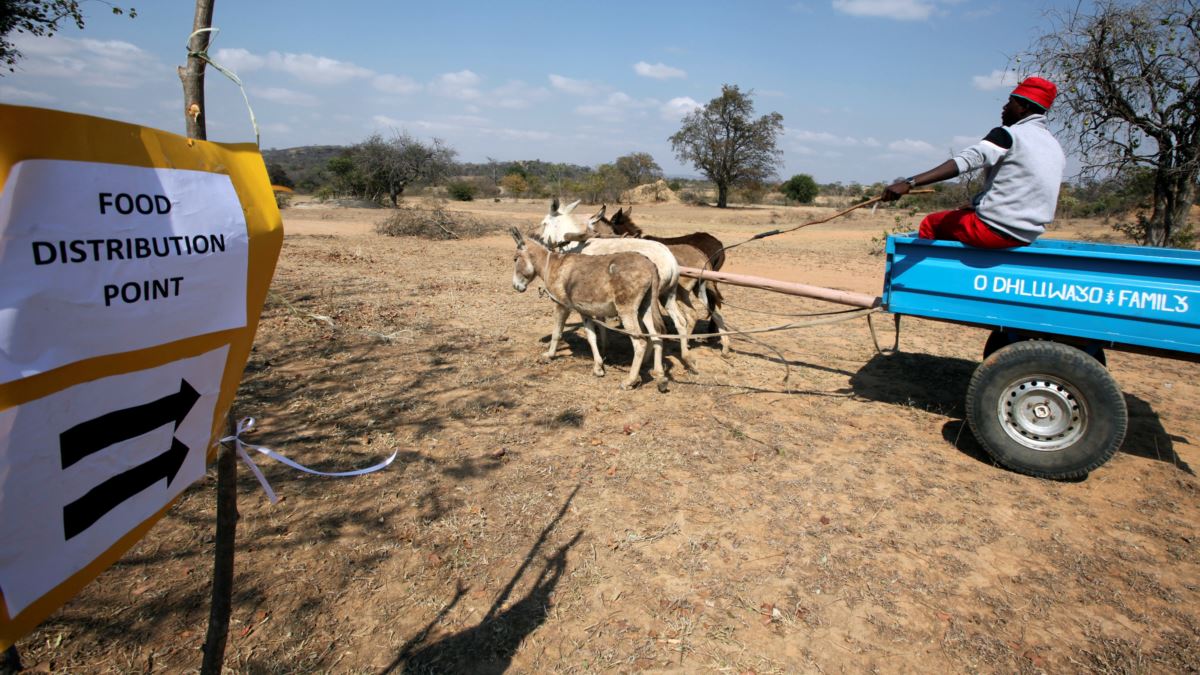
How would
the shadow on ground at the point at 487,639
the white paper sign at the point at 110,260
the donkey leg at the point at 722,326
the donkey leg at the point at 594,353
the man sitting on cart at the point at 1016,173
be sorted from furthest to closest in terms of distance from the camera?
the donkey leg at the point at 722,326
the donkey leg at the point at 594,353
the man sitting on cart at the point at 1016,173
the shadow on ground at the point at 487,639
the white paper sign at the point at 110,260

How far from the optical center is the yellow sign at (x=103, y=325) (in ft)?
4.15

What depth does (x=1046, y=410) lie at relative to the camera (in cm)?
491

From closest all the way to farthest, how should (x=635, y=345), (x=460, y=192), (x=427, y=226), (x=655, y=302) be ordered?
(x=635, y=345), (x=655, y=302), (x=427, y=226), (x=460, y=192)

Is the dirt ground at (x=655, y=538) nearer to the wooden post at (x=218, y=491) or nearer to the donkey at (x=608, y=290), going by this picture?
the donkey at (x=608, y=290)

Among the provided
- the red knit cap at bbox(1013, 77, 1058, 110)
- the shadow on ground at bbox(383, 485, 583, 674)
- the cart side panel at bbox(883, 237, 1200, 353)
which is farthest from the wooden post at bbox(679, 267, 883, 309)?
the shadow on ground at bbox(383, 485, 583, 674)

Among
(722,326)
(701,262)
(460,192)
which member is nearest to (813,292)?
(722,326)

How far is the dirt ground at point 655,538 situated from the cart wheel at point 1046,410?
266mm

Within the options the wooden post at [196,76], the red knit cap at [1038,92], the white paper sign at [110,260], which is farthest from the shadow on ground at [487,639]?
the red knit cap at [1038,92]

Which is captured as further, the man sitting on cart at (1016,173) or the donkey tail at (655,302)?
the donkey tail at (655,302)

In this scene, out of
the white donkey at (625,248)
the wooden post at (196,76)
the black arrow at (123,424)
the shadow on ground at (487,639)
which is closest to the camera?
the black arrow at (123,424)

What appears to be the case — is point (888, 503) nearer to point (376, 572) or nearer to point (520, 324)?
point (376, 572)

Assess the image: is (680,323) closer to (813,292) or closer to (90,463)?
(813,292)

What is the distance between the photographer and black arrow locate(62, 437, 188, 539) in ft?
4.76

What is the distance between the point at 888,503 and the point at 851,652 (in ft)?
5.70
